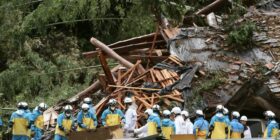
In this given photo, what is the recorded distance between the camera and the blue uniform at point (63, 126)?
18.6 meters

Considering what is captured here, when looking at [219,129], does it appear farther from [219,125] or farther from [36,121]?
[36,121]

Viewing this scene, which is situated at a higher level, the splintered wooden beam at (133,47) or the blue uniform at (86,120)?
the splintered wooden beam at (133,47)

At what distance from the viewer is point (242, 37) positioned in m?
23.3

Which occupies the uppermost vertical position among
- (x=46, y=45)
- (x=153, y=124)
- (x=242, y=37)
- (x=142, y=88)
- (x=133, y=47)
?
(x=46, y=45)

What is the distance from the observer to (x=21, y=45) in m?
29.1

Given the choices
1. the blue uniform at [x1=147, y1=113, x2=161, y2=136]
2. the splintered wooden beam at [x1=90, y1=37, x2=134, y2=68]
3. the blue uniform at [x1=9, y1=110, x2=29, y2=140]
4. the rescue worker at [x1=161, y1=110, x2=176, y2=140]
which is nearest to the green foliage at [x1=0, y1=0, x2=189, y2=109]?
the splintered wooden beam at [x1=90, y1=37, x2=134, y2=68]

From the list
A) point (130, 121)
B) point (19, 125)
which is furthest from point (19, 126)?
point (130, 121)

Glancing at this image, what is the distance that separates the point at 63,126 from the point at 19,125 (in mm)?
1408

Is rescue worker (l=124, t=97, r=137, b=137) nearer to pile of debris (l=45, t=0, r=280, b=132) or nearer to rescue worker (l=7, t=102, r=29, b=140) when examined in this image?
pile of debris (l=45, t=0, r=280, b=132)

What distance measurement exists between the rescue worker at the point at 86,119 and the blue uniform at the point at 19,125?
1708mm

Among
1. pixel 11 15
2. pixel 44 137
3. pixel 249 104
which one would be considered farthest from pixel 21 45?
pixel 249 104

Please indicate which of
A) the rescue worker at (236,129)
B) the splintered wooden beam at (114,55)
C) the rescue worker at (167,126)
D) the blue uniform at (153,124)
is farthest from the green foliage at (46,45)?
the rescue worker at (236,129)

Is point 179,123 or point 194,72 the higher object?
point 194,72

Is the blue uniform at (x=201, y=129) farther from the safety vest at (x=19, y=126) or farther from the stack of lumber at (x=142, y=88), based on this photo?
the safety vest at (x=19, y=126)
